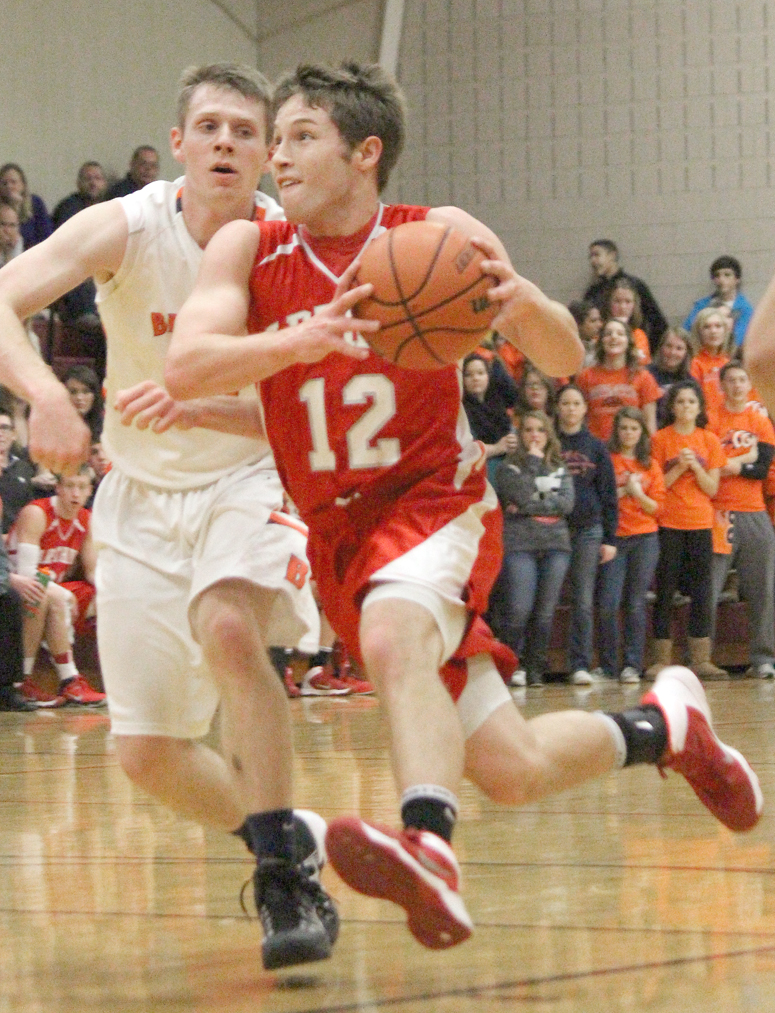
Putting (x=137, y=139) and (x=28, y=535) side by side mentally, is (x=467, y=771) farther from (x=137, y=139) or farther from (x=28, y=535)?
(x=137, y=139)

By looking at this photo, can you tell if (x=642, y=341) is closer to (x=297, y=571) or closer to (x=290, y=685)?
(x=290, y=685)

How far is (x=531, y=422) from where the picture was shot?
9.41 metres

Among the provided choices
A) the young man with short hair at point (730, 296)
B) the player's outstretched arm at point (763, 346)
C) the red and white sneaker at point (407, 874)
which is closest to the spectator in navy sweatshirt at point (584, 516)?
the young man with short hair at point (730, 296)

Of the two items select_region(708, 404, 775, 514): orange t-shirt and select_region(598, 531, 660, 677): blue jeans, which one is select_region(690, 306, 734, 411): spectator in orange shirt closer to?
select_region(708, 404, 775, 514): orange t-shirt

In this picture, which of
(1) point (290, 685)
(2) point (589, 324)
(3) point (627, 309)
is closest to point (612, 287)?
(3) point (627, 309)

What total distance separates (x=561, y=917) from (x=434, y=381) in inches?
39.3

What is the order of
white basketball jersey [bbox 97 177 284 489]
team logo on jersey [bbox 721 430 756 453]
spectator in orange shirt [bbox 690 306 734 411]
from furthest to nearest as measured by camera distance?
spectator in orange shirt [bbox 690 306 734 411] → team logo on jersey [bbox 721 430 756 453] → white basketball jersey [bbox 97 177 284 489]

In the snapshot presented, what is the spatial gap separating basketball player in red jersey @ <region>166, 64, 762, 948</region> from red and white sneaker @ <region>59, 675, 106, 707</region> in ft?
19.5

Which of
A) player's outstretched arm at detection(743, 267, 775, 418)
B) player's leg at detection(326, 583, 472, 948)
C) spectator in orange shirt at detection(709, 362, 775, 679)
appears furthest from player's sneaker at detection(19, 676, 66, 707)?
player's outstretched arm at detection(743, 267, 775, 418)

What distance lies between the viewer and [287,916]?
8.36 ft

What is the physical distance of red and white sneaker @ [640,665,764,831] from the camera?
3344 millimetres

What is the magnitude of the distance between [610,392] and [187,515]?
758cm

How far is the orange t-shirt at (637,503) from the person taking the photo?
9.88 metres

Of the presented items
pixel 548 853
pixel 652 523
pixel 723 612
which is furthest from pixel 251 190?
pixel 723 612
